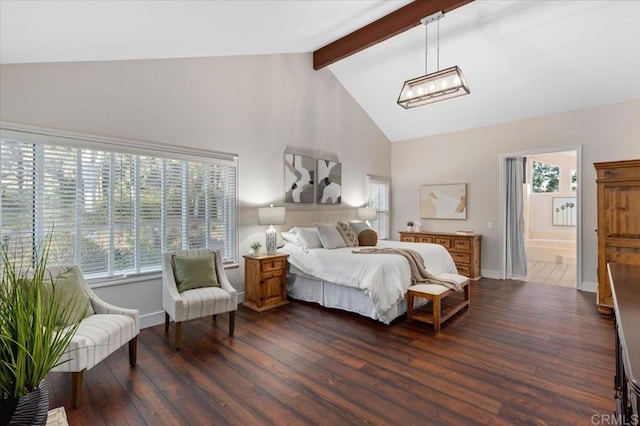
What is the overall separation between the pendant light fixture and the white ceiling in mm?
905

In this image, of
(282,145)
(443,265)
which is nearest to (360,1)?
(282,145)

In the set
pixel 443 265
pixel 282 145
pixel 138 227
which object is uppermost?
pixel 282 145

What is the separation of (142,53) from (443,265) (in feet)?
14.5

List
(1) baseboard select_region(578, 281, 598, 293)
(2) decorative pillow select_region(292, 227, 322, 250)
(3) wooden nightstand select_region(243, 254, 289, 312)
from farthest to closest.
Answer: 1. (1) baseboard select_region(578, 281, 598, 293)
2. (2) decorative pillow select_region(292, 227, 322, 250)
3. (3) wooden nightstand select_region(243, 254, 289, 312)

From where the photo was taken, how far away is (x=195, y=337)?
10.7ft

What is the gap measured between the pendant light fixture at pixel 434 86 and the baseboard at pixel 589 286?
3681 millimetres

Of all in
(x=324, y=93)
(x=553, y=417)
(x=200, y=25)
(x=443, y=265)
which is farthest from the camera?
(x=324, y=93)

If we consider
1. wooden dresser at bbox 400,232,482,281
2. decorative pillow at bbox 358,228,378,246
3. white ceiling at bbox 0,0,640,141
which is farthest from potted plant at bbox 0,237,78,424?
wooden dresser at bbox 400,232,482,281

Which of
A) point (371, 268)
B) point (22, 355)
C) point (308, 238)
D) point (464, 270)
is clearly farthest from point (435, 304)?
point (22, 355)

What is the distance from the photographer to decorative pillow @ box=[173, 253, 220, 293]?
3324 millimetres

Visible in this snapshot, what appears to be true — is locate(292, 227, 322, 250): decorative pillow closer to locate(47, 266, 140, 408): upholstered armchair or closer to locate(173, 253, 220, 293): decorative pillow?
locate(173, 253, 220, 293): decorative pillow

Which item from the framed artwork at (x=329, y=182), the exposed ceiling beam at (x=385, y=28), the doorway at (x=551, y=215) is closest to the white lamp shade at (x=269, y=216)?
the framed artwork at (x=329, y=182)

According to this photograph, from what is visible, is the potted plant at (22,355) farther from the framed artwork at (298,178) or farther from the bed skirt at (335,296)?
the framed artwork at (298,178)

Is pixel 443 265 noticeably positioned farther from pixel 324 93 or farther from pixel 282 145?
pixel 324 93
